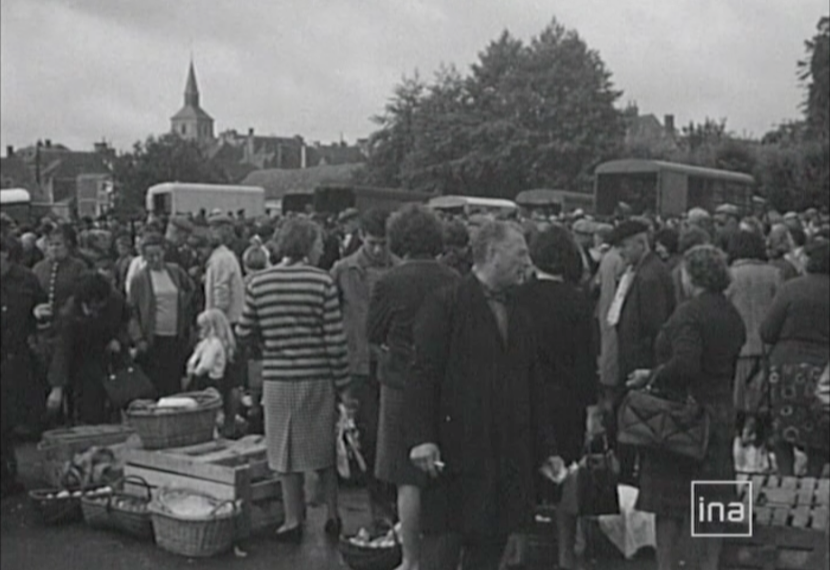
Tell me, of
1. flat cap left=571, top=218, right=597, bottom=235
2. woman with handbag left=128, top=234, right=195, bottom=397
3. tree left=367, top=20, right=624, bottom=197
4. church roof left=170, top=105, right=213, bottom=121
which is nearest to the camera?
church roof left=170, top=105, right=213, bottom=121

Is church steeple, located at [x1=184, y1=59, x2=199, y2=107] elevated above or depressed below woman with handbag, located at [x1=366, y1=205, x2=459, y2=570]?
above

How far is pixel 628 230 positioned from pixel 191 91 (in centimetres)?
231

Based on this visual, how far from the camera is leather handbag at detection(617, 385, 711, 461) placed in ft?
14.4

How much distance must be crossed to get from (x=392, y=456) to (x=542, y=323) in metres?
0.79

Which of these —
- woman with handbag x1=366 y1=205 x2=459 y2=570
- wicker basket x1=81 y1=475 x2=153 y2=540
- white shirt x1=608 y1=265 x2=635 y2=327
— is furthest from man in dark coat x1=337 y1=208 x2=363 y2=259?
woman with handbag x1=366 y1=205 x2=459 y2=570

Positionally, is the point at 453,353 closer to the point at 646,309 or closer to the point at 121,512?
the point at 646,309

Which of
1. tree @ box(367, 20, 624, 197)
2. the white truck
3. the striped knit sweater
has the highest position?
tree @ box(367, 20, 624, 197)

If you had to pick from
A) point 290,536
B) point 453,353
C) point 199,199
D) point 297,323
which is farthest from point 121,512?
point 199,199

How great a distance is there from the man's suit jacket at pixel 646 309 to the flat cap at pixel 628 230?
0.45ft

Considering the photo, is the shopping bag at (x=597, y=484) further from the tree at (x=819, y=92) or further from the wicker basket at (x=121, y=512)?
the tree at (x=819, y=92)

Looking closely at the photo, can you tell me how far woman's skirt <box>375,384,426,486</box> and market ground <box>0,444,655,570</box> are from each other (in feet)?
2.59

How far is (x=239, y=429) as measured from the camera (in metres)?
7.69

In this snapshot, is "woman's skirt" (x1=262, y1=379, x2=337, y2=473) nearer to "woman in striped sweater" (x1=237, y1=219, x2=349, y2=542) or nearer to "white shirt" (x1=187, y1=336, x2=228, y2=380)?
"woman in striped sweater" (x1=237, y1=219, x2=349, y2=542)

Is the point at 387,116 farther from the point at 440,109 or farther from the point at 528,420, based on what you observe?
the point at 528,420
